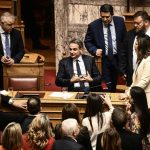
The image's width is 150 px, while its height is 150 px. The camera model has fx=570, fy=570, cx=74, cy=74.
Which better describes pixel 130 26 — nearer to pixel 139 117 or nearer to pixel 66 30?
pixel 66 30

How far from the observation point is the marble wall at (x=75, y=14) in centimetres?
999

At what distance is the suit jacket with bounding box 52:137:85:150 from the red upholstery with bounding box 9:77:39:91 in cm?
259

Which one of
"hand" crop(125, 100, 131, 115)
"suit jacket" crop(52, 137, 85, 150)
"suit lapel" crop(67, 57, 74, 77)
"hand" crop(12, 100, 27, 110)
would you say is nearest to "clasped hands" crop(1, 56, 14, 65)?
"suit lapel" crop(67, 57, 74, 77)

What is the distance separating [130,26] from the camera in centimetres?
954

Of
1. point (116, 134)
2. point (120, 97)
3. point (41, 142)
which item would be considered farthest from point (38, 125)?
point (120, 97)

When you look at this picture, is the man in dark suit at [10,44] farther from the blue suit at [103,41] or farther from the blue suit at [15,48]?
the blue suit at [103,41]

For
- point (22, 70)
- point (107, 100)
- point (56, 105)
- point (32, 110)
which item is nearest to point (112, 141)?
point (32, 110)

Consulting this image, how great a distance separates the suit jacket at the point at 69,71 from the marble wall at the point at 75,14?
2.09 metres

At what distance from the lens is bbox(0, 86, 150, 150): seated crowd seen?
17.4 ft

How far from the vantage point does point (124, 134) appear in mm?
5609

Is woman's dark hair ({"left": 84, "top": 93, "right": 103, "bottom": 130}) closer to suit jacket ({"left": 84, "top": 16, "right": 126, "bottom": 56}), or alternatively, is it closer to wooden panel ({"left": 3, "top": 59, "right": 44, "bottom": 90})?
wooden panel ({"left": 3, "top": 59, "right": 44, "bottom": 90})

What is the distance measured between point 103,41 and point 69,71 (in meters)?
0.97

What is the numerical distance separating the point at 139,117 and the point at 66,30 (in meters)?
4.41

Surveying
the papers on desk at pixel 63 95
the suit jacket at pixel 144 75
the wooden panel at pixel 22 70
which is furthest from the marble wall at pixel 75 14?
the suit jacket at pixel 144 75
